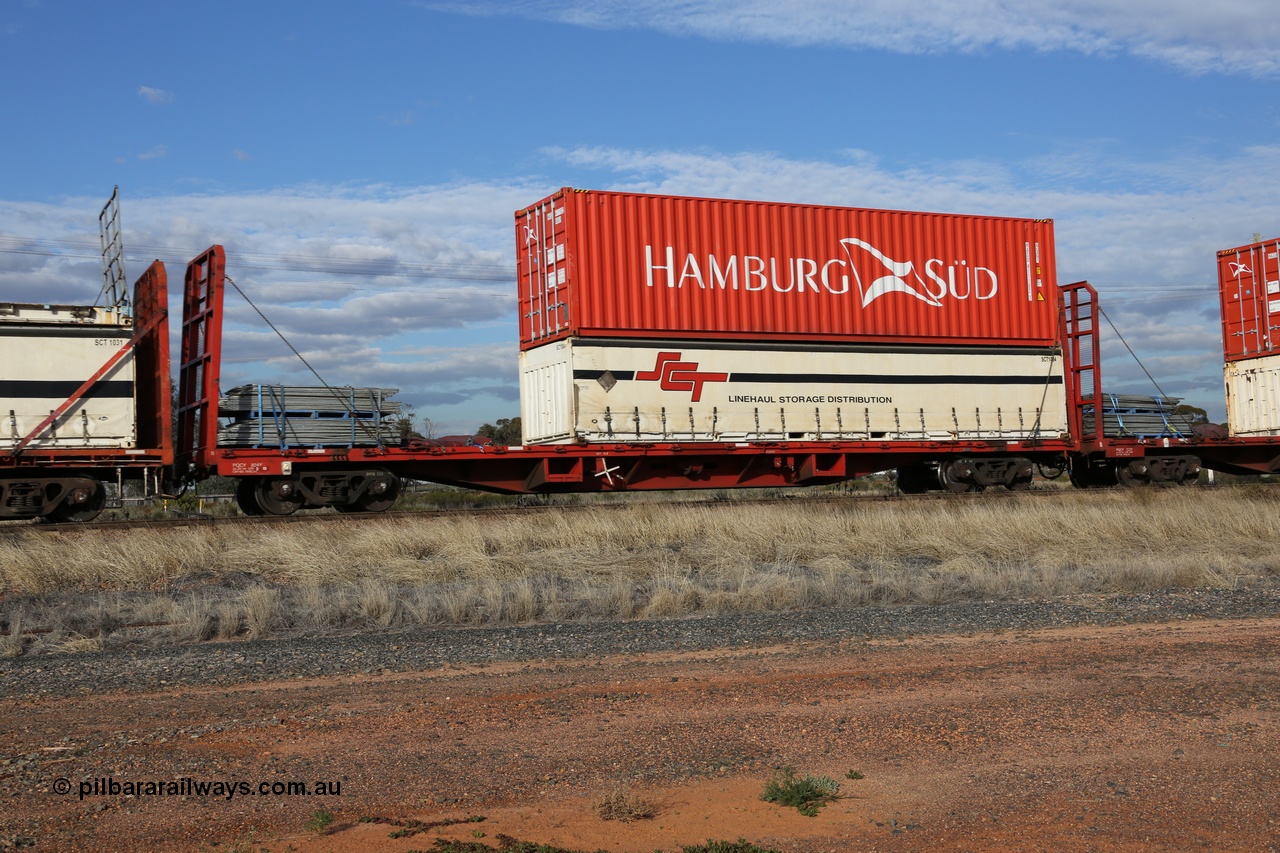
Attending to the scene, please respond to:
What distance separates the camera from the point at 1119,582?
9.68 meters

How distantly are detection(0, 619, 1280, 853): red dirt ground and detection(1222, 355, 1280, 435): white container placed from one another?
687 inches

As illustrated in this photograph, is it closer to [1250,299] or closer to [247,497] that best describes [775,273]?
[247,497]

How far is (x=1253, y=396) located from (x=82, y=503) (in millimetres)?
21130

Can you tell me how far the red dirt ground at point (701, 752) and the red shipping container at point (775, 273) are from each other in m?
10.8

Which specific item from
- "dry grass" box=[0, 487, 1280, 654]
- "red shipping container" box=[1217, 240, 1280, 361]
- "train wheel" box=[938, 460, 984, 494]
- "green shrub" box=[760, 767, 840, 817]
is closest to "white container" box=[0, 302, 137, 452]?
"dry grass" box=[0, 487, 1280, 654]

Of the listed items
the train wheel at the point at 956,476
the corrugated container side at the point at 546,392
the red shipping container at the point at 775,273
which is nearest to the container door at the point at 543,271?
the red shipping container at the point at 775,273

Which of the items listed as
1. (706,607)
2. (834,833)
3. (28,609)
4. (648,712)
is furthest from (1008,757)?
(28,609)

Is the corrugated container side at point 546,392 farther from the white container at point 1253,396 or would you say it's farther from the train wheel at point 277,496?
the white container at point 1253,396

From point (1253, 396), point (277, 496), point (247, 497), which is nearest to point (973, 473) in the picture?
point (1253, 396)

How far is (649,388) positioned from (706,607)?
847 cm

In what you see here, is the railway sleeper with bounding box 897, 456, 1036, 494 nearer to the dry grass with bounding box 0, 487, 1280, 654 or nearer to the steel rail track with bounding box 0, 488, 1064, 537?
the steel rail track with bounding box 0, 488, 1064, 537

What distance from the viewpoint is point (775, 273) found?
17.9m

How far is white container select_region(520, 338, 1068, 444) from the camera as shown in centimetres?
1680

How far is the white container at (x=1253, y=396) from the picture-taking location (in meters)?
21.7
